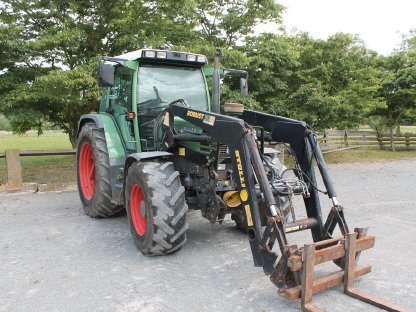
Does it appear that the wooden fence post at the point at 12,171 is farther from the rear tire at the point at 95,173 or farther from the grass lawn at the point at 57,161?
the rear tire at the point at 95,173

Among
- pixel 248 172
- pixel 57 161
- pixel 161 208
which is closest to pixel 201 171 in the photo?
pixel 161 208

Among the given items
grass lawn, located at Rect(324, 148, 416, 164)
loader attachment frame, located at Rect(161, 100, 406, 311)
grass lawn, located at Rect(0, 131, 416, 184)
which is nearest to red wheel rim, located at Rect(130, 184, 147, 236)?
loader attachment frame, located at Rect(161, 100, 406, 311)

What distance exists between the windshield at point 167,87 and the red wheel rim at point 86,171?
183 cm

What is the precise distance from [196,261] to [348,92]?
34.7ft

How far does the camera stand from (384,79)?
663 inches

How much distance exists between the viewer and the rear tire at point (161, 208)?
4.18 m

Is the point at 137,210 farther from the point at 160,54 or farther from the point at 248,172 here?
the point at 160,54

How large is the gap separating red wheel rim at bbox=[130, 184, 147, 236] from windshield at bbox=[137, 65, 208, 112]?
A: 121 cm

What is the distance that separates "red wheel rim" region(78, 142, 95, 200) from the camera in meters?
6.58

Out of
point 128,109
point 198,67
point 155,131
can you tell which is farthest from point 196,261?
point 198,67

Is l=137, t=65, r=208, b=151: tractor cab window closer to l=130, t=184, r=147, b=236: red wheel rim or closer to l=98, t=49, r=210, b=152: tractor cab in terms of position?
l=98, t=49, r=210, b=152: tractor cab

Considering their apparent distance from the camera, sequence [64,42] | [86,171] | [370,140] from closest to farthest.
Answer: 1. [86,171]
2. [64,42]
3. [370,140]

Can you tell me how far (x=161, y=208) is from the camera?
417 cm

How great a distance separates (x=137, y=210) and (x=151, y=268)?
929 mm
